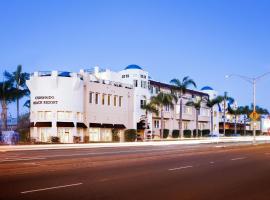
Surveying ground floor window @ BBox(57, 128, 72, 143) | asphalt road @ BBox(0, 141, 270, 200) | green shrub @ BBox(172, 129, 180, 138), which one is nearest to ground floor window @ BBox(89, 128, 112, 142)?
ground floor window @ BBox(57, 128, 72, 143)

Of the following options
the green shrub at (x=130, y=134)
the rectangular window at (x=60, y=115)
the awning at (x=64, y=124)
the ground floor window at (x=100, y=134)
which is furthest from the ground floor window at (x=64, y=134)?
the green shrub at (x=130, y=134)

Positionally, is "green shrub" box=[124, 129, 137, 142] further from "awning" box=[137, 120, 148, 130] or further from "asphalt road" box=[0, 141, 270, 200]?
"asphalt road" box=[0, 141, 270, 200]

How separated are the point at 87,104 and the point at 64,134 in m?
5.54

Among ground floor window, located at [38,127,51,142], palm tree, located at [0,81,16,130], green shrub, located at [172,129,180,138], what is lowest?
green shrub, located at [172,129,180,138]

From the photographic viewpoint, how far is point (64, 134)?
62.7m

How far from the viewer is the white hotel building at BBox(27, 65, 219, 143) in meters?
62.2

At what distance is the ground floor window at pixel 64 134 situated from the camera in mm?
62125

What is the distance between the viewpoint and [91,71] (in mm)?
77500

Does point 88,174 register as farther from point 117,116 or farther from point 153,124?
point 153,124

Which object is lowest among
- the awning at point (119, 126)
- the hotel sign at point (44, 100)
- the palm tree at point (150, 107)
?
the awning at point (119, 126)

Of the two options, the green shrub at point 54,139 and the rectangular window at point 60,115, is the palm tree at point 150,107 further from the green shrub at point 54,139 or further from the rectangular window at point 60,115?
the green shrub at point 54,139

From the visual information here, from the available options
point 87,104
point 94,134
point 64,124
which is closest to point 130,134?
point 94,134

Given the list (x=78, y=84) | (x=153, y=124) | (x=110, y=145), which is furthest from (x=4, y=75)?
(x=110, y=145)

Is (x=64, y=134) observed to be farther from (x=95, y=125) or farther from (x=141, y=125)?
(x=141, y=125)
